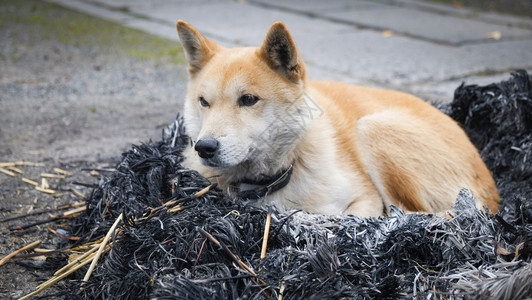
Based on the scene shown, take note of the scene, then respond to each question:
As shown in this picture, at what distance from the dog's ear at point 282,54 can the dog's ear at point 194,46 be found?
1.27 feet

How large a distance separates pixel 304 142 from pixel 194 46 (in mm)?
851

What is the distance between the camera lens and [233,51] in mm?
3273

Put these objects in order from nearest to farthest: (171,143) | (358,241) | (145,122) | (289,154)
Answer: (358,241), (289,154), (171,143), (145,122)

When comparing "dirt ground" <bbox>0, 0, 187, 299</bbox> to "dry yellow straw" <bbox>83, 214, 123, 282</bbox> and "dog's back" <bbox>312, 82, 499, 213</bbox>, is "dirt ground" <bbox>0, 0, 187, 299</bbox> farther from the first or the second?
"dog's back" <bbox>312, 82, 499, 213</bbox>

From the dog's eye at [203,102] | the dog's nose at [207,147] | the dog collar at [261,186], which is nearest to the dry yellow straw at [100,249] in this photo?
the dog's nose at [207,147]

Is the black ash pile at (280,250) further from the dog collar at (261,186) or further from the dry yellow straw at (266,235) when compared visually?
the dog collar at (261,186)

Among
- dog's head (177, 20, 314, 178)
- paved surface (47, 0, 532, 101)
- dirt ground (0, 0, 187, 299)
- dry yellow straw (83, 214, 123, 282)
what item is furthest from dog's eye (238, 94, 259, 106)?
paved surface (47, 0, 532, 101)

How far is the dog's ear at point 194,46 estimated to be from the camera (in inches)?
129

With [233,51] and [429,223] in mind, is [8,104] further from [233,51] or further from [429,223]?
[429,223]

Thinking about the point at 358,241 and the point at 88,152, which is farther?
the point at 88,152

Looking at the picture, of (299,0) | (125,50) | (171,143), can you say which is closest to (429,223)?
(171,143)

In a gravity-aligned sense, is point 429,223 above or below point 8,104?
above

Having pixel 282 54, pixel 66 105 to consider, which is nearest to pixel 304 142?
pixel 282 54

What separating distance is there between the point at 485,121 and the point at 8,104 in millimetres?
3974
